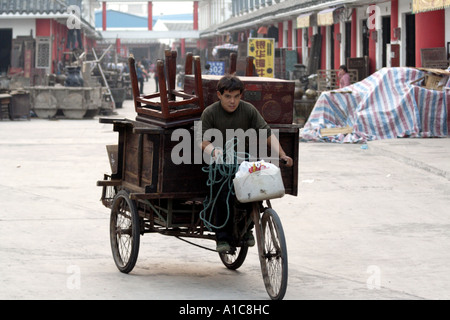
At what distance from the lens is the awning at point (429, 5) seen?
1729 cm

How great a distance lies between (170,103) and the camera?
6.78 m

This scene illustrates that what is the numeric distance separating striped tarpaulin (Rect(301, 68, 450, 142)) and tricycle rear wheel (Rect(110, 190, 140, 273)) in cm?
1121

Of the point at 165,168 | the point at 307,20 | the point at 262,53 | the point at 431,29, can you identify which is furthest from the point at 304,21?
the point at 165,168

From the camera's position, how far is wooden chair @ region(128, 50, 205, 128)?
669 cm

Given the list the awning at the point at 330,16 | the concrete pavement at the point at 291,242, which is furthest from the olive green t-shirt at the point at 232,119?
the awning at the point at 330,16

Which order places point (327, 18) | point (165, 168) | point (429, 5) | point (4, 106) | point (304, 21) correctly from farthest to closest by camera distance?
point (304, 21) < point (327, 18) < point (4, 106) < point (429, 5) < point (165, 168)

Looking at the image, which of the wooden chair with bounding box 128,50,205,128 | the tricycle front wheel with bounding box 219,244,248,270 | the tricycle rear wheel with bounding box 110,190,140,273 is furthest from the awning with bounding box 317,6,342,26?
the tricycle front wheel with bounding box 219,244,248,270

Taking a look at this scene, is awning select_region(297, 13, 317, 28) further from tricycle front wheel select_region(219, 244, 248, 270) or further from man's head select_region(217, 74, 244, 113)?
man's head select_region(217, 74, 244, 113)

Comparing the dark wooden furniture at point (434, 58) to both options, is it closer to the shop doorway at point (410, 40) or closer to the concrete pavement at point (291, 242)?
the shop doorway at point (410, 40)

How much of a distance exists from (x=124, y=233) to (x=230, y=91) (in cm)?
147

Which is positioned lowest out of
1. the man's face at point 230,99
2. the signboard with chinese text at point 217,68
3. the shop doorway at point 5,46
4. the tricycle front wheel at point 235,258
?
the tricycle front wheel at point 235,258

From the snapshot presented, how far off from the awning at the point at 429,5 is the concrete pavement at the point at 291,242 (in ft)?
12.0

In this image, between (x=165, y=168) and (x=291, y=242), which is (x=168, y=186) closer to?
(x=165, y=168)
